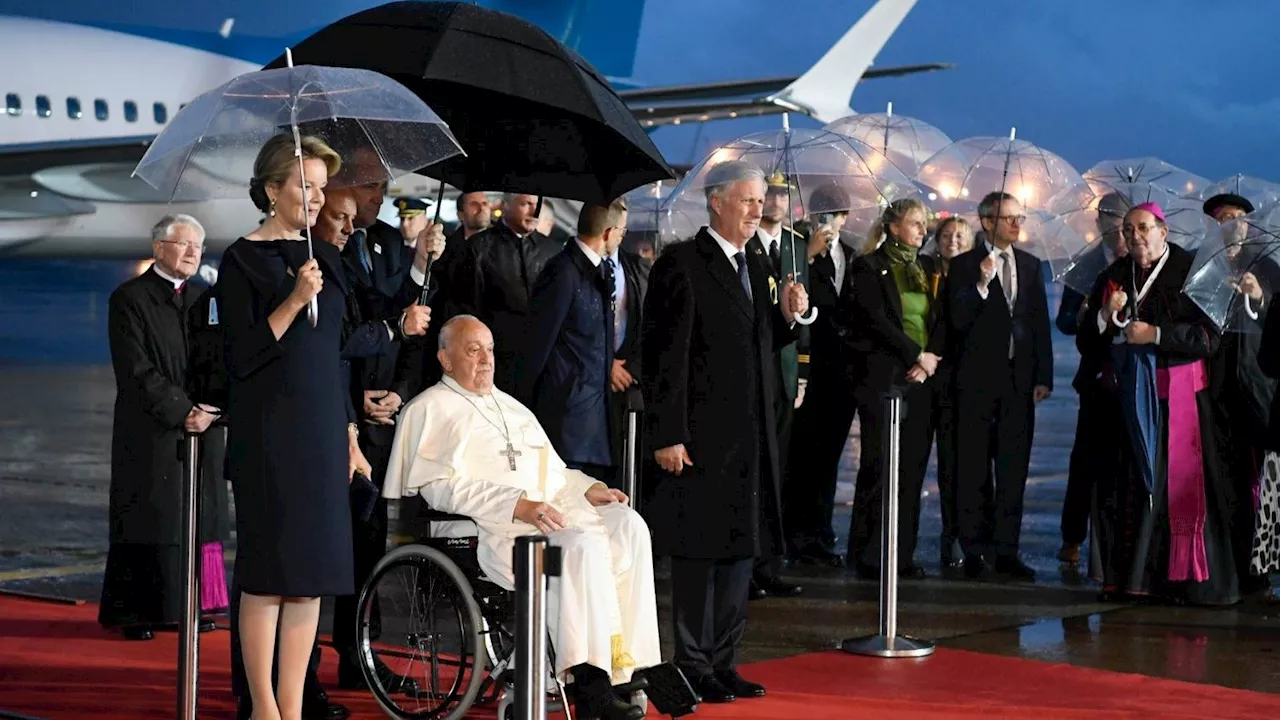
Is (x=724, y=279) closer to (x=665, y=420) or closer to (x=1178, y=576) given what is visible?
(x=665, y=420)

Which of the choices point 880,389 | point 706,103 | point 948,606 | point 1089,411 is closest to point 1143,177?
point 1089,411

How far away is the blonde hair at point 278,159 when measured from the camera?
427cm

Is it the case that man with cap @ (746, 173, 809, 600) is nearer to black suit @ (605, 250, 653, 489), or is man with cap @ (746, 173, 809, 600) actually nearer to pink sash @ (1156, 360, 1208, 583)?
black suit @ (605, 250, 653, 489)

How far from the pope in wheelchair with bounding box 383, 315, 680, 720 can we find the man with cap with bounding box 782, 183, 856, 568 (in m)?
3.49

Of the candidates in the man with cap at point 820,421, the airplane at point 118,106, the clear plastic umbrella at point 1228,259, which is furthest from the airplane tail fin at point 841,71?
the clear plastic umbrella at point 1228,259

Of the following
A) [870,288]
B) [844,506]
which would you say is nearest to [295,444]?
[870,288]

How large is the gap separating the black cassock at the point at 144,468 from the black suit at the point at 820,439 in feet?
10.7

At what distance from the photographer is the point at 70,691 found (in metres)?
5.35

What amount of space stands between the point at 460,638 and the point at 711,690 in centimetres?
89

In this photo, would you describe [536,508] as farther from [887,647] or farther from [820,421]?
[820,421]

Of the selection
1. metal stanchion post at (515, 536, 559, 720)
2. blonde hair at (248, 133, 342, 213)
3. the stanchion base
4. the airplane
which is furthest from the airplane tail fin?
metal stanchion post at (515, 536, 559, 720)

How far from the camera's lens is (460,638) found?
494cm

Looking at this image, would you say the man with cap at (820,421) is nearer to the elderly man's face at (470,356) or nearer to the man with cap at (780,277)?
the man with cap at (780,277)

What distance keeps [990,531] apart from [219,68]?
16.1 meters
